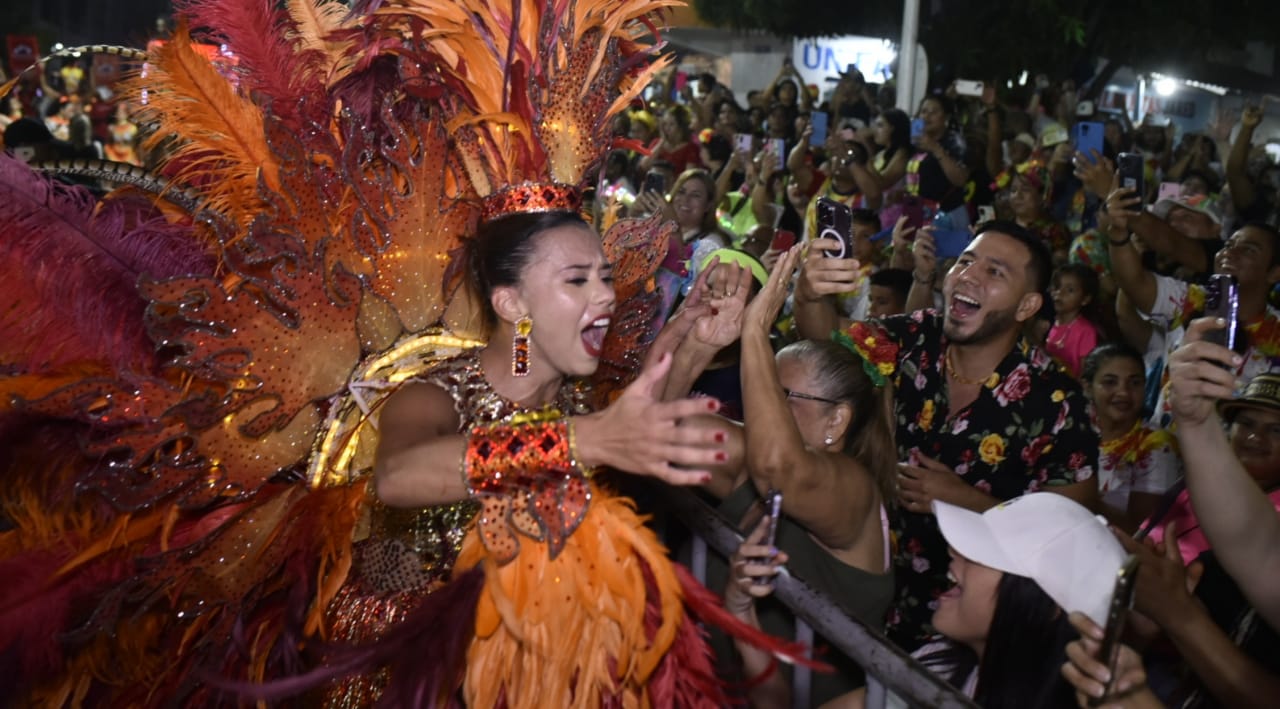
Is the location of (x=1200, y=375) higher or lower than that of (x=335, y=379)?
higher

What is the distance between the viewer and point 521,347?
260 cm

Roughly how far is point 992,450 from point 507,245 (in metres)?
1.80

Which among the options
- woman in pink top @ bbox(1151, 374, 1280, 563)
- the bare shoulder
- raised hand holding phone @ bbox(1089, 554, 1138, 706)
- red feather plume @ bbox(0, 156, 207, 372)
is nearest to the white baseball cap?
raised hand holding phone @ bbox(1089, 554, 1138, 706)

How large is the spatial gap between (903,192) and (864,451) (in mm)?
5042

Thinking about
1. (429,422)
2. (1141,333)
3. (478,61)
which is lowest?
(1141,333)

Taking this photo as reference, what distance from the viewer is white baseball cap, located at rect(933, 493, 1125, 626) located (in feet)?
6.70

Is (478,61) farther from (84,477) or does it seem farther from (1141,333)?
(1141,333)

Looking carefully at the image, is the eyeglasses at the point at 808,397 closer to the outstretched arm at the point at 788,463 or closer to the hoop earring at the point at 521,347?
the outstretched arm at the point at 788,463

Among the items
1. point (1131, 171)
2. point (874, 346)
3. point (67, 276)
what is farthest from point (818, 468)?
point (1131, 171)

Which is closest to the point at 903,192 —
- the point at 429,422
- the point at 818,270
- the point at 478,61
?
the point at 818,270

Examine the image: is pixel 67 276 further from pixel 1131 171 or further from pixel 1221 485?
pixel 1131 171

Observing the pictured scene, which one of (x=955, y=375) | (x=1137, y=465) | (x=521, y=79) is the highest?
(x=521, y=79)

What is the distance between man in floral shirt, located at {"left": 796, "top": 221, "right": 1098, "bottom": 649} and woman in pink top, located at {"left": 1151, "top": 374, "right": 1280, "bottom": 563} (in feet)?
1.58

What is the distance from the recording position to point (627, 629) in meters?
2.46
